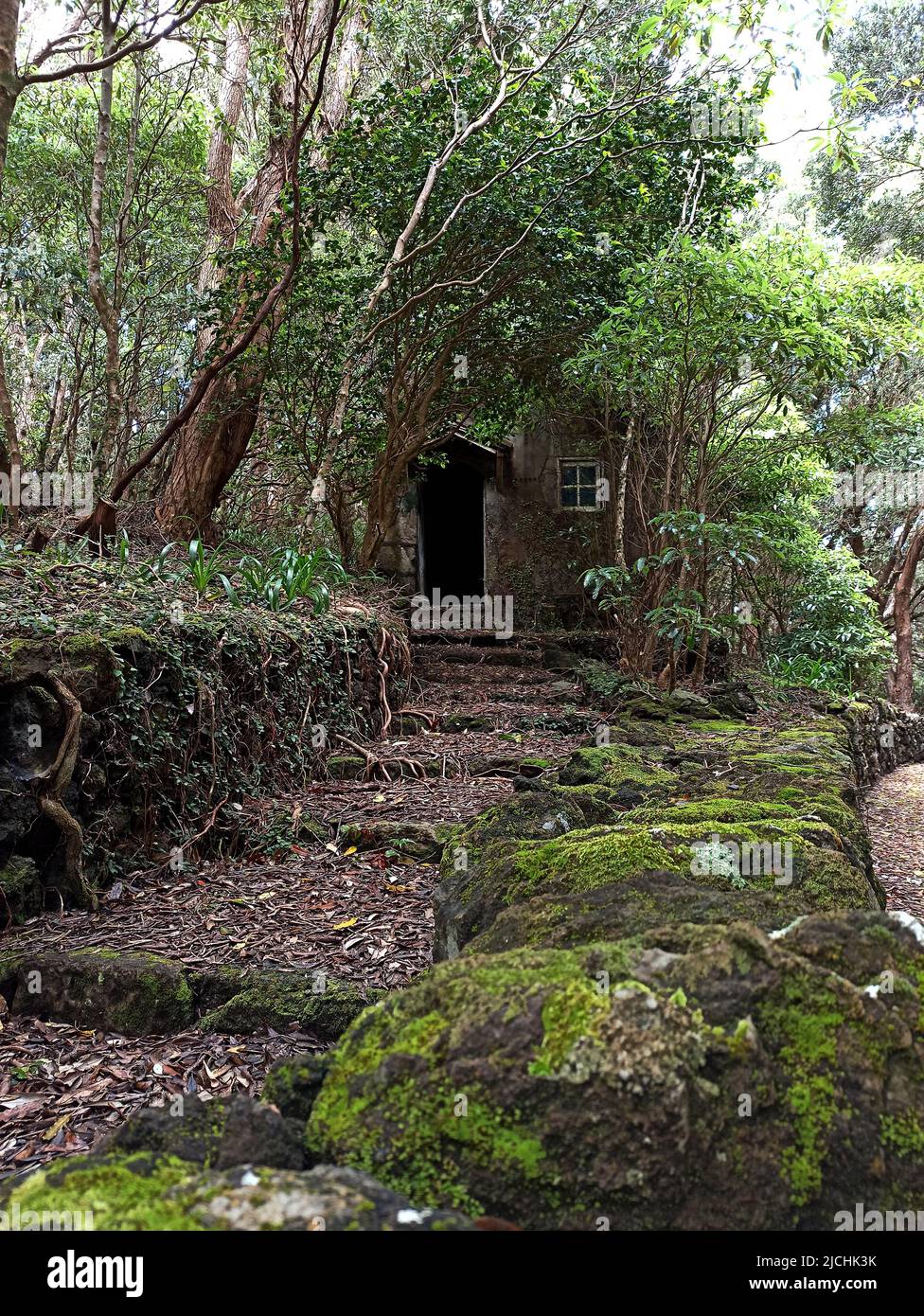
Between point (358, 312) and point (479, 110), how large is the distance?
219cm

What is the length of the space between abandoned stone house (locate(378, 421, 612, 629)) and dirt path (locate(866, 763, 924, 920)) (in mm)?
4513

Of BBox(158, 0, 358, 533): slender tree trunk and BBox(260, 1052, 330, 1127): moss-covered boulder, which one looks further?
BBox(158, 0, 358, 533): slender tree trunk

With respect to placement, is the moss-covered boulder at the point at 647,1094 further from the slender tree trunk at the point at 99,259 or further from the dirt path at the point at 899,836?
the slender tree trunk at the point at 99,259

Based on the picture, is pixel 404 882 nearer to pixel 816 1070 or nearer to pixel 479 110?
pixel 816 1070

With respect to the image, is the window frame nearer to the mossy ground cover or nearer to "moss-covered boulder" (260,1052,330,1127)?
the mossy ground cover

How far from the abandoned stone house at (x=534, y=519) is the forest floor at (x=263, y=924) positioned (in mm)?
4936

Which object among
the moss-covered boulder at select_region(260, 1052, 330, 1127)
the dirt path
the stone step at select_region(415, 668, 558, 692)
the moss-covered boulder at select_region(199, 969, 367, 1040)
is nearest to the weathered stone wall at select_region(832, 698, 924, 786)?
the dirt path

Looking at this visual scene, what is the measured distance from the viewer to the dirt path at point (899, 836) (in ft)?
17.3

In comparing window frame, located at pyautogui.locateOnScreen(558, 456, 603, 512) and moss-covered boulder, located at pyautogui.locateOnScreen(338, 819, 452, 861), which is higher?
window frame, located at pyautogui.locateOnScreen(558, 456, 603, 512)

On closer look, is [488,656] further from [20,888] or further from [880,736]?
[20,888]

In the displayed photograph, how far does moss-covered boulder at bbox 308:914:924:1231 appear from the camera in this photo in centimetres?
115

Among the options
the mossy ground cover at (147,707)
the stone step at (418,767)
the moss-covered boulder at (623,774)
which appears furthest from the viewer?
the stone step at (418,767)

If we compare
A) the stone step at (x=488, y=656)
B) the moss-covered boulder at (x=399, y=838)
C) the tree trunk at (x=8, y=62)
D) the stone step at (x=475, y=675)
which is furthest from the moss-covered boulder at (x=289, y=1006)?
the stone step at (x=488, y=656)

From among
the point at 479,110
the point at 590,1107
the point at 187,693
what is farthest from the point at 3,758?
the point at 479,110
